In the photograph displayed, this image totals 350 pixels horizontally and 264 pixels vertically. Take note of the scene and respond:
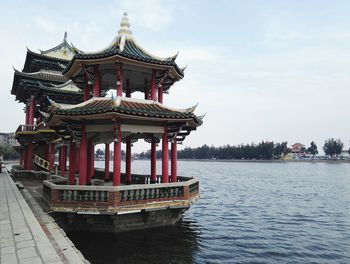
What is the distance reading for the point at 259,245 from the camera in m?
16.9

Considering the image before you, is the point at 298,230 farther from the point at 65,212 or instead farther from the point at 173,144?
the point at 65,212

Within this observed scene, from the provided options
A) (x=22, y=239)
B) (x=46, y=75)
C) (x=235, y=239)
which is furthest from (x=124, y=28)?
(x=46, y=75)

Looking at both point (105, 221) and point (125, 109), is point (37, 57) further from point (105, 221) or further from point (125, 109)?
point (105, 221)

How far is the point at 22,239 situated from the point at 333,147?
19627 centimetres

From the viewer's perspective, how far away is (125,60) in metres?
15.2

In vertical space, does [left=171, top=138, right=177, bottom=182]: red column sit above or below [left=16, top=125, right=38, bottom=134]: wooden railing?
below

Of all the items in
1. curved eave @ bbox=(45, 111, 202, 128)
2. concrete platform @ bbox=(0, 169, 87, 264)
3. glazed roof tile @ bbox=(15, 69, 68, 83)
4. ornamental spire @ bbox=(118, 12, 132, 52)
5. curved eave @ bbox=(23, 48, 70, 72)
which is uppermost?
curved eave @ bbox=(23, 48, 70, 72)

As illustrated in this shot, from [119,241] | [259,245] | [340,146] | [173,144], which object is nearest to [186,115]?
[173,144]

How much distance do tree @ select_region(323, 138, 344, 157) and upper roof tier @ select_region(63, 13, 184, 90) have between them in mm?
186024

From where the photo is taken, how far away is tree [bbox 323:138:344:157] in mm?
177913

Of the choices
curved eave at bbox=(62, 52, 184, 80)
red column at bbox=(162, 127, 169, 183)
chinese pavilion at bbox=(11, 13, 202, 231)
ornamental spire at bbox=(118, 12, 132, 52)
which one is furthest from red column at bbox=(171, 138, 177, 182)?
ornamental spire at bbox=(118, 12, 132, 52)

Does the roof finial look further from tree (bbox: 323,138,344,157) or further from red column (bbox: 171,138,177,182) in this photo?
tree (bbox: 323,138,344,157)

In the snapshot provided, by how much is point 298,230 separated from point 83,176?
49.1 feet

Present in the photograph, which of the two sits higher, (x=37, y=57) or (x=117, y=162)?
(x=37, y=57)
